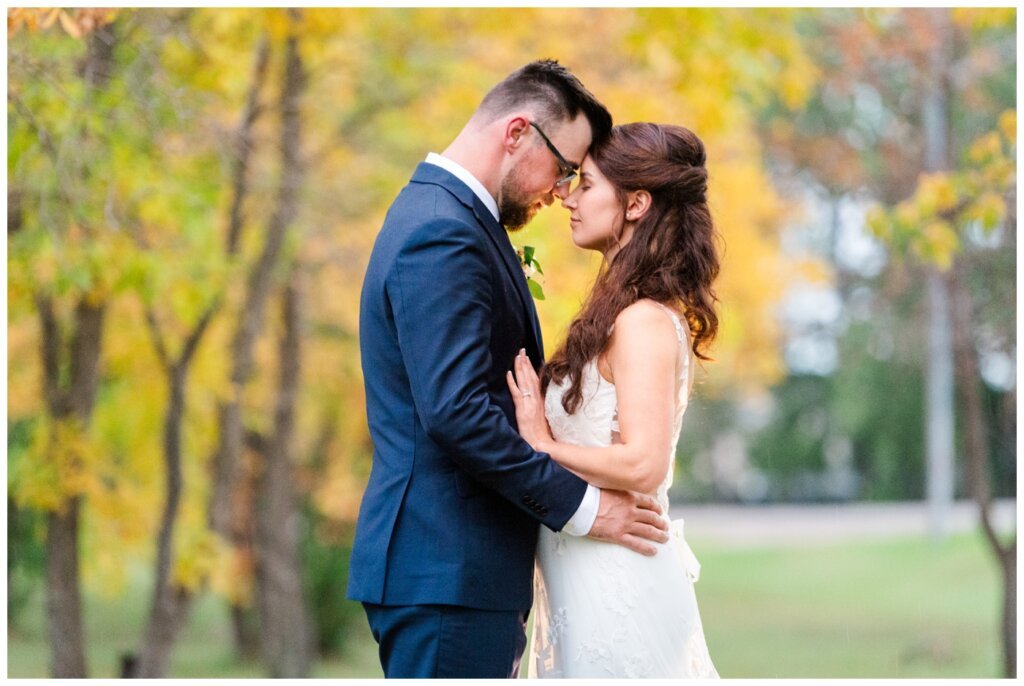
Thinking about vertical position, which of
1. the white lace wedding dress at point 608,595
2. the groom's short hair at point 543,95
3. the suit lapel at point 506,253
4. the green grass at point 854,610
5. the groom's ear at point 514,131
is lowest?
the green grass at point 854,610

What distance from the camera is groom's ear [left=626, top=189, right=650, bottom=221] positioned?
3172 mm

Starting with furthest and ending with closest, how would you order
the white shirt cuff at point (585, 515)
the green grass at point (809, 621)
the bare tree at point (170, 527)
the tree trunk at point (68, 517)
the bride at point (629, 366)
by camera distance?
1. the green grass at point (809, 621)
2. the bare tree at point (170, 527)
3. the tree trunk at point (68, 517)
4. the bride at point (629, 366)
5. the white shirt cuff at point (585, 515)

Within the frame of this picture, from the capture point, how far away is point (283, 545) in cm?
1078

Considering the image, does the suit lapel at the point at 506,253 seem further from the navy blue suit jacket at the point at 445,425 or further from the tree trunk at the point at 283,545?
the tree trunk at the point at 283,545

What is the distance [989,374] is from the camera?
11.8 m

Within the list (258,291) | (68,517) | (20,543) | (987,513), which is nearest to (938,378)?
(987,513)

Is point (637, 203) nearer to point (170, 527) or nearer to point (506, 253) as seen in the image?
point (506, 253)

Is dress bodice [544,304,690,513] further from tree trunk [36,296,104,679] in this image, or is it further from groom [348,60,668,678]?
tree trunk [36,296,104,679]

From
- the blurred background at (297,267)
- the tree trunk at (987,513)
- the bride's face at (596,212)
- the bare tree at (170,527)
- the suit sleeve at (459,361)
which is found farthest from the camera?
the bare tree at (170,527)

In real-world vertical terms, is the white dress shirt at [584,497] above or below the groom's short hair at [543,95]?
below

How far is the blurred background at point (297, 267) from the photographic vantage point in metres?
6.28

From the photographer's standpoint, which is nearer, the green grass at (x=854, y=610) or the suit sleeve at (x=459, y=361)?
the suit sleeve at (x=459, y=361)

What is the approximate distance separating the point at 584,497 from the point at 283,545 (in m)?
8.29

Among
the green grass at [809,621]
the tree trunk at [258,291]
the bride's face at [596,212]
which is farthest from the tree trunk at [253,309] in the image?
the bride's face at [596,212]
